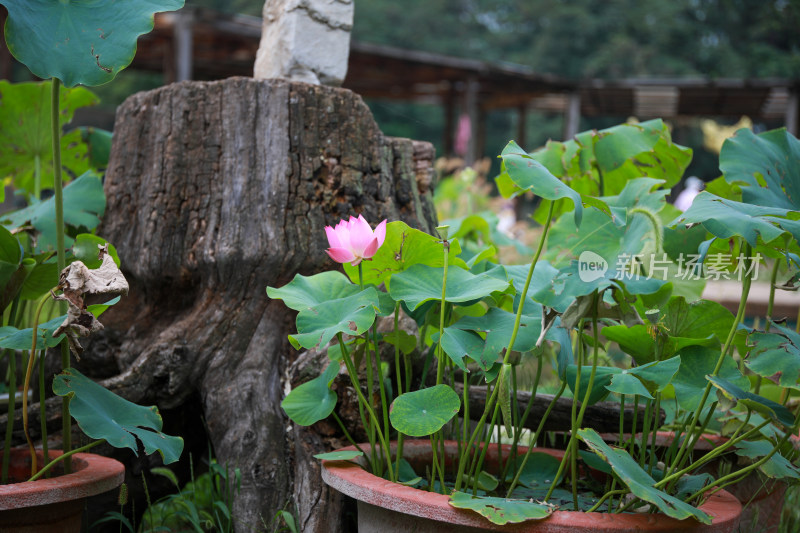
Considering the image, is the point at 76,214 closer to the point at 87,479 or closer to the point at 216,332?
the point at 216,332

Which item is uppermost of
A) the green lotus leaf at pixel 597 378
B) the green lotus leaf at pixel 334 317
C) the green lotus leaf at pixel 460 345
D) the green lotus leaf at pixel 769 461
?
the green lotus leaf at pixel 334 317

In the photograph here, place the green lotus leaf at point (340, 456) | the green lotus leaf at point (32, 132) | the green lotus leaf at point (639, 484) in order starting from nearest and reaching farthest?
the green lotus leaf at point (639, 484) → the green lotus leaf at point (340, 456) → the green lotus leaf at point (32, 132)

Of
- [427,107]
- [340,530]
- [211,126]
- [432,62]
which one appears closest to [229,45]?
[432,62]

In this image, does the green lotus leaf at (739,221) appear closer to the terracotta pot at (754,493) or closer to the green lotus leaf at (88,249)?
the terracotta pot at (754,493)

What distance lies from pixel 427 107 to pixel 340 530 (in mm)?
22189

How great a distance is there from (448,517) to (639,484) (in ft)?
0.80

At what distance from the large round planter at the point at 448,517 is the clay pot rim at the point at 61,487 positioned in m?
0.35

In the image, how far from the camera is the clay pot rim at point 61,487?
1008 mm

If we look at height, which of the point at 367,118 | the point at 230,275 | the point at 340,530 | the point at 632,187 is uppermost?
the point at 367,118

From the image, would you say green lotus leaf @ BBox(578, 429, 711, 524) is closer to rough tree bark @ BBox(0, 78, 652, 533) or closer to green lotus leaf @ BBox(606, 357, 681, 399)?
green lotus leaf @ BBox(606, 357, 681, 399)

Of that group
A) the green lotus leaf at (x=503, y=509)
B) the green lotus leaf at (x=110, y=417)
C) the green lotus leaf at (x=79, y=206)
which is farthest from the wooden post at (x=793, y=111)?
the green lotus leaf at (x=110, y=417)

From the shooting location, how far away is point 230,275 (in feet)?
5.05

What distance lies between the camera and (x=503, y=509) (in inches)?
35.2

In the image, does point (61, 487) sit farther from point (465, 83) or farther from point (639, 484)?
point (465, 83)
